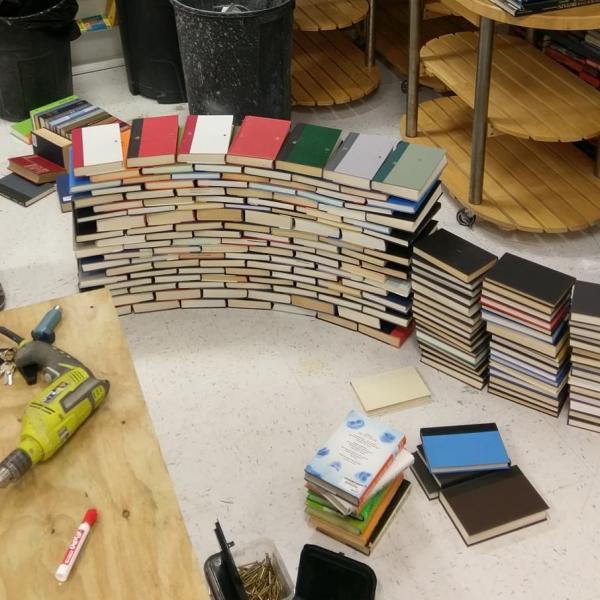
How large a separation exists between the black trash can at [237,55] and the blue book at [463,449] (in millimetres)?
1801

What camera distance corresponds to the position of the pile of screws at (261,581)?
2115 mm

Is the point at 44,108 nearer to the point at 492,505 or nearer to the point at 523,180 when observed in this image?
the point at 523,180

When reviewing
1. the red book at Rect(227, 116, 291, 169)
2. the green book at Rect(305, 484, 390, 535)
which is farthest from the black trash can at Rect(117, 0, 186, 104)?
the green book at Rect(305, 484, 390, 535)

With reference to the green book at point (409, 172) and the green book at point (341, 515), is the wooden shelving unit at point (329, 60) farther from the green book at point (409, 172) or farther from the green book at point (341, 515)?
the green book at point (341, 515)

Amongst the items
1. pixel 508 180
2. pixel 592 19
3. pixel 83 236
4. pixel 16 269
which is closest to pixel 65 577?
pixel 83 236

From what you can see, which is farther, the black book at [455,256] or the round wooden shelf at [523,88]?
the round wooden shelf at [523,88]

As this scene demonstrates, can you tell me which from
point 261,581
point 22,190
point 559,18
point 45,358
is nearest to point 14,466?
point 45,358

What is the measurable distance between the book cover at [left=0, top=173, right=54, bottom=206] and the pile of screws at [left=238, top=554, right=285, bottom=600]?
7.01 feet

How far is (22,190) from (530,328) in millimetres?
2303

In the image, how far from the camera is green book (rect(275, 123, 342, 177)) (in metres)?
2.78

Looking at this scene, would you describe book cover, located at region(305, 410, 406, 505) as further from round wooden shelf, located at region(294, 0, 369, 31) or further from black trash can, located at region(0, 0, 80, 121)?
black trash can, located at region(0, 0, 80, 121)

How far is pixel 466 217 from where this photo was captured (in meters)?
3.46

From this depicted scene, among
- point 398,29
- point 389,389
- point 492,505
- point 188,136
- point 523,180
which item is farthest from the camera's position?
point 398,29

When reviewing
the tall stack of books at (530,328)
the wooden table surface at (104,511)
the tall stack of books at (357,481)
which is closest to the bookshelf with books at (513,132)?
the tall stack of books at (530,328)
